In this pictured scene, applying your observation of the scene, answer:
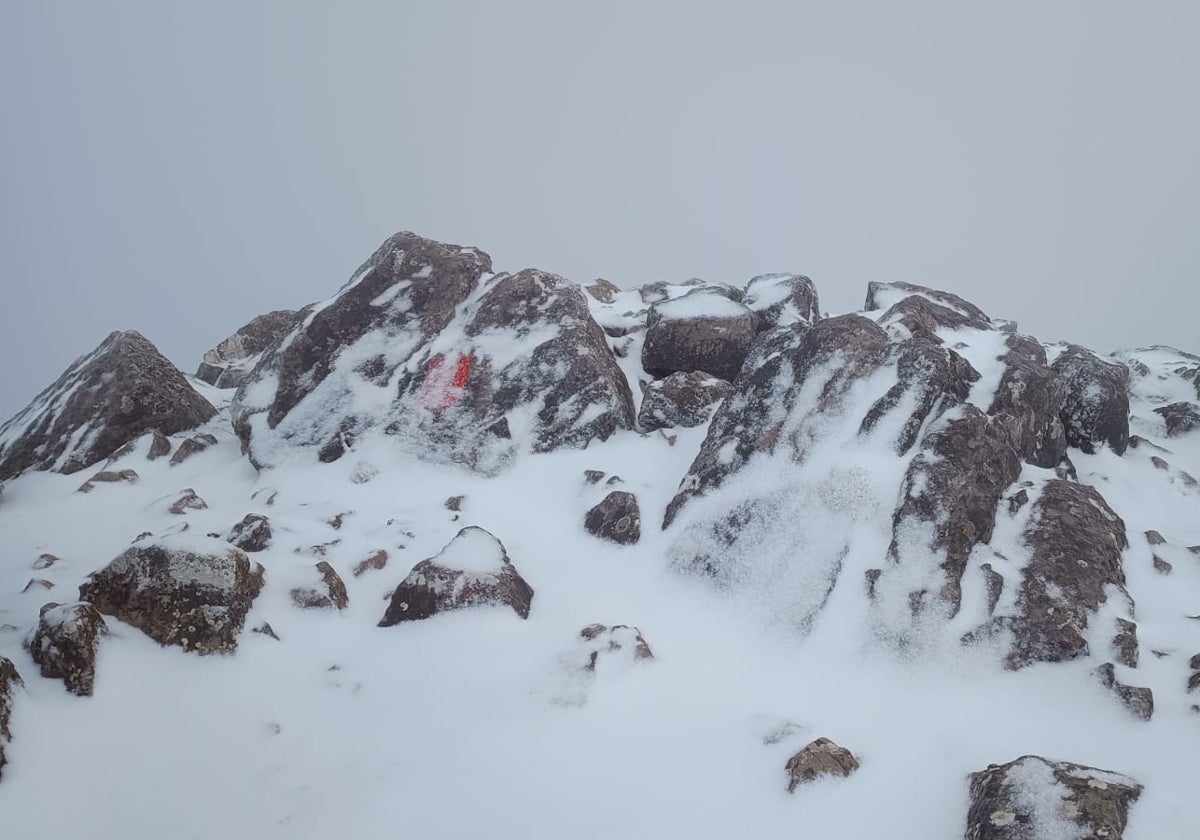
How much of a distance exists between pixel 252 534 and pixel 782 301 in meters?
18.1

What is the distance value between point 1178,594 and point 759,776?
9.45m

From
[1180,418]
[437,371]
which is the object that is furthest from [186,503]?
[1180,418]

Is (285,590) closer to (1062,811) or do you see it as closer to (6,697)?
(6,697)

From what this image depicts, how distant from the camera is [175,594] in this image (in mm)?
10883

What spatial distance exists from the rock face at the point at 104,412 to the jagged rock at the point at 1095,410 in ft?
88.5

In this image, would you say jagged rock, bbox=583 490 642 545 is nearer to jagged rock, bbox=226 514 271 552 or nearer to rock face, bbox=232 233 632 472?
rock face, bbox=232 233 632 472

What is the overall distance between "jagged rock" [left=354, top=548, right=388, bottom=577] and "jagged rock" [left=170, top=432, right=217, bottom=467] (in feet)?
31.8

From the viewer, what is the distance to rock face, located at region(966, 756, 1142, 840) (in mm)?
7551

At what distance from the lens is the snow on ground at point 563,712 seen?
861 centimetres

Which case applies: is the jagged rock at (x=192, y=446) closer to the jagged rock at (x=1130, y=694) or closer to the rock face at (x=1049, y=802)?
the rock face at (x=1049, y=802)

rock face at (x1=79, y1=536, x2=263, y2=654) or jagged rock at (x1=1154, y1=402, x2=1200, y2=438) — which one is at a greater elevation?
jagged rock at (x1=1154, y1=402, x2=1200, y2=438)

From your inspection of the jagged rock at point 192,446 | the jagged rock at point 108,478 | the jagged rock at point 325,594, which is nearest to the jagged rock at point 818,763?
the jagged rock at point 325,594

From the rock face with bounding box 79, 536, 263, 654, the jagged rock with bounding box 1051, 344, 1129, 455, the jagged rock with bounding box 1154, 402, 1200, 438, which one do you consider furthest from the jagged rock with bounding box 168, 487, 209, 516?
the jagged rock with bounding box 1154, 402, 1200, 438

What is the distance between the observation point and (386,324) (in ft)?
71.1
